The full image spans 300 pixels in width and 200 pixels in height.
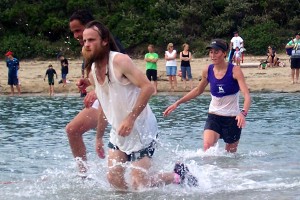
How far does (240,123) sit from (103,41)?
6.39ft

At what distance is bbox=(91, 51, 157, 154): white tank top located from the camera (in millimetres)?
6078

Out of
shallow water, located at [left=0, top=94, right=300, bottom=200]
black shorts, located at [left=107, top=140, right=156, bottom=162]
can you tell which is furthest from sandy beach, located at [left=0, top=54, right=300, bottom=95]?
black shorts, located at [left=107, top=140, right=156, bottom=162]

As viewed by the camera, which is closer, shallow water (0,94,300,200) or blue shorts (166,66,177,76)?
shallow water (0,94,300,200)

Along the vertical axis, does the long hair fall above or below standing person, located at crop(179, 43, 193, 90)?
above

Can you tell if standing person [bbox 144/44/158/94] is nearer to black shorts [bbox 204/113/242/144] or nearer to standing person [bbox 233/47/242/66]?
standing person [bbox 233/47/242/66]

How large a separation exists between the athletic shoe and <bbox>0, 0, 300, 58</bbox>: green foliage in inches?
938

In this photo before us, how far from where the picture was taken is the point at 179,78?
23547 millimetres

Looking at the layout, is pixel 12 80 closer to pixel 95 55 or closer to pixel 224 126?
pixel 224 126

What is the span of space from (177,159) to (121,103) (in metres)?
2.78

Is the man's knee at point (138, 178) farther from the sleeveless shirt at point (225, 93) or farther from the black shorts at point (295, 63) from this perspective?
the black shorts at point (295, 63)

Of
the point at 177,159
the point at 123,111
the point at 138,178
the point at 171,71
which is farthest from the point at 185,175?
the point at 171,71

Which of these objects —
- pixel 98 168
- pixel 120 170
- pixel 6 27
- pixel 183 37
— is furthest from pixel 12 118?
pixel 6 27

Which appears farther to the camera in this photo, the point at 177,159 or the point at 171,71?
the point at 171,71

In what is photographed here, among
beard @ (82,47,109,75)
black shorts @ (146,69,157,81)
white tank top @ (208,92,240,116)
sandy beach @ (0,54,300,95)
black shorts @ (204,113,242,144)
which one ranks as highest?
beard @ (82,47,109,75)
